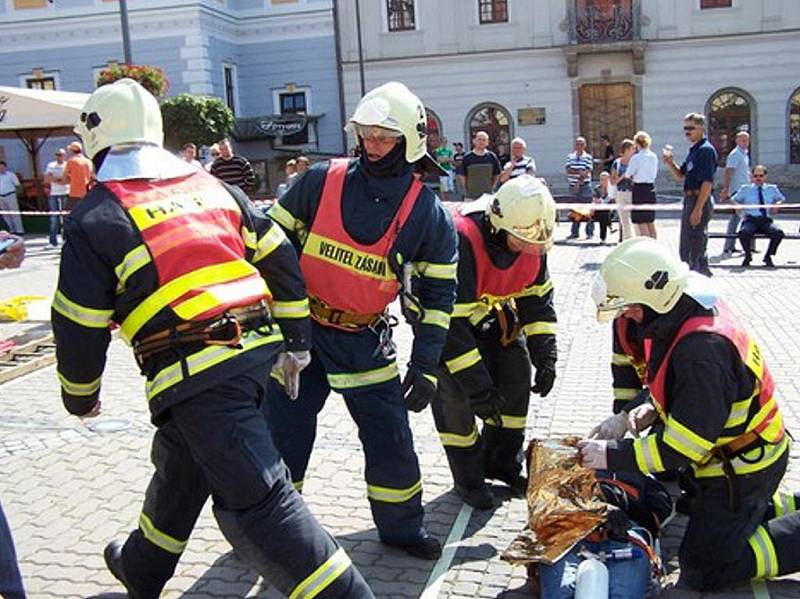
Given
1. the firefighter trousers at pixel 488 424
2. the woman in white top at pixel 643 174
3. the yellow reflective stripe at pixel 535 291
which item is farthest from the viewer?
the woman in white top at pixel 643 174

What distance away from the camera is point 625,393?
4316mm

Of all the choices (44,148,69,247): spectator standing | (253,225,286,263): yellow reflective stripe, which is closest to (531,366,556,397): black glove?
(253,225,286,263): yellow reflective stripe

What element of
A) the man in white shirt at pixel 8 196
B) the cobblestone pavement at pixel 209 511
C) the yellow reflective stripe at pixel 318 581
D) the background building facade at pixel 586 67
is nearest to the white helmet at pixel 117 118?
the yellow reflective stripe at pixel 318 581

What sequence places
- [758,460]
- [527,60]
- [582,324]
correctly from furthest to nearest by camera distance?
[527,60], [582,324], [758,460]

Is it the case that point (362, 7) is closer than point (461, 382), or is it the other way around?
point (461, 382)

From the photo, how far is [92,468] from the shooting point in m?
4.97

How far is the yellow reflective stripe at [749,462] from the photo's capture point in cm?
339

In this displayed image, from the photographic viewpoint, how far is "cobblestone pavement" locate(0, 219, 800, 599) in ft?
12.0

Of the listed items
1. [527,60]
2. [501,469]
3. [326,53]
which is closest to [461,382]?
[501,469]

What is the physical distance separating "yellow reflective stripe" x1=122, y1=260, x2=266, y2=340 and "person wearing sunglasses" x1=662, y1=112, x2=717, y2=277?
8.13 metres

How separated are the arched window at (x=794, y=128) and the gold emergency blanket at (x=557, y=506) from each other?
2675 centimetres

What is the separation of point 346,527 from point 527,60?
26.5 m

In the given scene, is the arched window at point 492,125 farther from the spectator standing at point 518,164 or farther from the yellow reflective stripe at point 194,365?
the yellow reflective stripe at point 194,365

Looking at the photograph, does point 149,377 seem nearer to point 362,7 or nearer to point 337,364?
point 337,364
